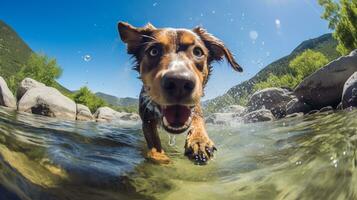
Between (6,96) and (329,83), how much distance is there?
48.2ft

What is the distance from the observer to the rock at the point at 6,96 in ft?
25.3

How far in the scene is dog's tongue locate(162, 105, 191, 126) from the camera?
452 centimetres

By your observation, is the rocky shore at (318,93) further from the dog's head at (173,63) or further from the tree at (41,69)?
the dog's head at (173,63)

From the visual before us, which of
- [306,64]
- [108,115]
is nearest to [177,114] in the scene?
[108,115]

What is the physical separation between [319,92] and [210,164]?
15.2m

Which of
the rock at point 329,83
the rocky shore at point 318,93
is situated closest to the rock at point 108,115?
the rocky shore at point 318,93

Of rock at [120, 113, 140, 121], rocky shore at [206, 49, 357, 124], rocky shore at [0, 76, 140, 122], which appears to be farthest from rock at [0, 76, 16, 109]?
rock at [120, 113, 140, 121]

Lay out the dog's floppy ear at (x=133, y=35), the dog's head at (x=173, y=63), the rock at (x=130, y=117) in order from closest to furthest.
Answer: the dog's head at (x=173, y=63)
the dog's floppy ear at (x=133, y=35)
the rock at (x=130, y=117)

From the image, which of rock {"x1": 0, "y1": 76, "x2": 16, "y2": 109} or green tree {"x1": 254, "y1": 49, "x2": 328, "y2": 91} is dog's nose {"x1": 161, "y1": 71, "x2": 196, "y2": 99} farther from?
green tree {"x1": 254, "y1": 49, "x2": 328, "y2": 91}

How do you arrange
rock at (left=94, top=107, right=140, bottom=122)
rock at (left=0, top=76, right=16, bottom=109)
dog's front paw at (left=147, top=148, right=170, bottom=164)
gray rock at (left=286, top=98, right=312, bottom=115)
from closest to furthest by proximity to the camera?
dog's front paw at (left=147, top=148, right=170, bottom=164)
rock at (left=0, top=76, right=16, bottom=109)
rock at (left=94, top=107, right=140, bottom=122)
gray rock at (left=286, top=98, right=312, bottom=115)

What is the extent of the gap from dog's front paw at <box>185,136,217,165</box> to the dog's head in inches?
10.4

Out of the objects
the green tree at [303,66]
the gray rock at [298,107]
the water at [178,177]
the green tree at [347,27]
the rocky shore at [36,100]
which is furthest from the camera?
the green tree at [303,66]

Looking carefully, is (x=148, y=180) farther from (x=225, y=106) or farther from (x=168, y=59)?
(x=225, y=106)

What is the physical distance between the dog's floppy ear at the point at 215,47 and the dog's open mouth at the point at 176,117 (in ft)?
7.64
